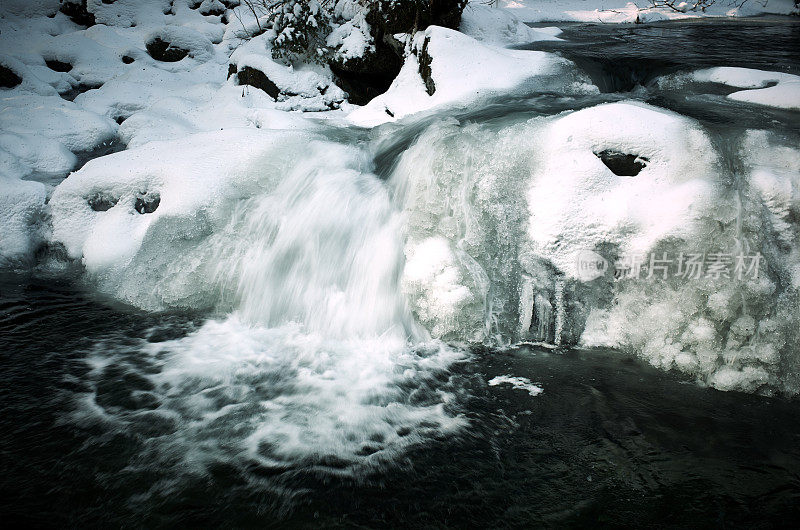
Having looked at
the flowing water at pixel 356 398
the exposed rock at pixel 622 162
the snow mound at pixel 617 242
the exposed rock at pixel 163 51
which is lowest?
the flowing water at pixel 356 398

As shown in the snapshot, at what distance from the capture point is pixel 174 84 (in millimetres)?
8828

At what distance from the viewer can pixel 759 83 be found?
4.68m

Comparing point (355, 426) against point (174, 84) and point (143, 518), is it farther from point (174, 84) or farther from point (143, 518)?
point (174, 84)

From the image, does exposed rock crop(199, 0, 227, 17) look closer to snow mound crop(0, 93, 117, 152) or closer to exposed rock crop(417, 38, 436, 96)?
snow mound crop(0, 93, 117, 152)

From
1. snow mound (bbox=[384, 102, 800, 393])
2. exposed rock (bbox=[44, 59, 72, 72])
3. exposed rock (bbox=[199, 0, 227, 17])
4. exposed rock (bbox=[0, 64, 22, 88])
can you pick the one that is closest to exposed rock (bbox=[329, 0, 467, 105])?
snow mound (bbox=[384, 102, 800, 393])

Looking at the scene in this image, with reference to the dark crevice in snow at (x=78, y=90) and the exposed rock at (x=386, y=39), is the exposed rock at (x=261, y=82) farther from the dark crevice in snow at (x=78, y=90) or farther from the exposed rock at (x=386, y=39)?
the dark crevice in snow at (x=78, y=90)

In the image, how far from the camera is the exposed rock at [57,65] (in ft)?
30.7

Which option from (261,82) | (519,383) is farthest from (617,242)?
(261,82)

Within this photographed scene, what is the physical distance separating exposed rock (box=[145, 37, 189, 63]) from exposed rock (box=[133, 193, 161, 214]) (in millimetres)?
8077

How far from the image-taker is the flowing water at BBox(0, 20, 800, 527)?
2.02 meters

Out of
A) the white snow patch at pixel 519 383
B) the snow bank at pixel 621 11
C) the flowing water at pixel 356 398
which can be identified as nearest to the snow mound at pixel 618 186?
the flowing water at pixel 356 398

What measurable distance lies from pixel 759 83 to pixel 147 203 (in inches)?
246

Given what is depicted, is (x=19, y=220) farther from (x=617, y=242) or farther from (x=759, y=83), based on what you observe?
(x=759, y=83)

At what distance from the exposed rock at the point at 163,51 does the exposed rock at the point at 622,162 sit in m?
10.7
